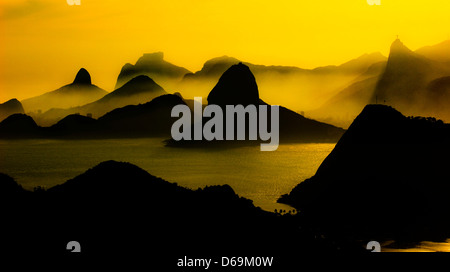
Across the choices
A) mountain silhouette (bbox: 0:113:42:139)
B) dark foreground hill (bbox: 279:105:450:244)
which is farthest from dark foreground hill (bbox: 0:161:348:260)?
mountain silhouette (bbox: 0:113:42:139)

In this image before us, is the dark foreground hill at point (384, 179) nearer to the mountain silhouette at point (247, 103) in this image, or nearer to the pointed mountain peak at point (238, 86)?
the pointed mountain peak at point (238, 86)

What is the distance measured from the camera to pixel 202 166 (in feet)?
336

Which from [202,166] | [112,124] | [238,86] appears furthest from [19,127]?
[202,166]

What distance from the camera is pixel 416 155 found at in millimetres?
55375

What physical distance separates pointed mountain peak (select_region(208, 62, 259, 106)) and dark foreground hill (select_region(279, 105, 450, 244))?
83.4m

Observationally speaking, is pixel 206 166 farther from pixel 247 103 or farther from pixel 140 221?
pixel 140 221

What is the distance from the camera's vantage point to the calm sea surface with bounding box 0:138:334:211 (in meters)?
76.6

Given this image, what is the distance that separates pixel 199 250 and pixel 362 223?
21925mm

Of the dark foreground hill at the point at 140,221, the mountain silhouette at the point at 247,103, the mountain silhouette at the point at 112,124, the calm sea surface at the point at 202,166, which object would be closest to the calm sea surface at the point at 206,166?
the calm sea surface at the point at 202,166

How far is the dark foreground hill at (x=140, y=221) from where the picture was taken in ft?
94.4

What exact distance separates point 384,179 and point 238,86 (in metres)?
90.9

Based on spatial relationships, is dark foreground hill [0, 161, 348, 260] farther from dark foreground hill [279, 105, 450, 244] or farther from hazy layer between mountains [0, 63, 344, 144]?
hazy layer between mountains [0, 63, 344, 144]

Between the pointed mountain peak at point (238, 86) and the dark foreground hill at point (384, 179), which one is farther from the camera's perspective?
the pointed mountain peak at point (238, 86)
